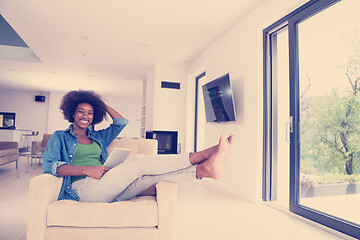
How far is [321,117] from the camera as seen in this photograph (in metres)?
2.71

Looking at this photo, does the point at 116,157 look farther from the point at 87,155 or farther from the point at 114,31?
the point at 114,31

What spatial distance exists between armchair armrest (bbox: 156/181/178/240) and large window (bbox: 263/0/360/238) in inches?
63.6

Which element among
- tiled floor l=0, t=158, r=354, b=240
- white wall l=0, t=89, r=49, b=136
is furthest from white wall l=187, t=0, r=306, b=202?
white wall l=0, t=89, r=49, b=136

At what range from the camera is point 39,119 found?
11.2m

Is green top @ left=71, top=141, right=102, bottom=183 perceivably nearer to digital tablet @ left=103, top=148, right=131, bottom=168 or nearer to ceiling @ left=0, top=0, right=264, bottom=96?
digital tablet @ left=103, top=148, right=131, bottom=168

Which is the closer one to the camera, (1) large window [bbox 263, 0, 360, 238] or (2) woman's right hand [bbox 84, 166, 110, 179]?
(2) woman's right hand [bbox 84, 166, 110, 179]

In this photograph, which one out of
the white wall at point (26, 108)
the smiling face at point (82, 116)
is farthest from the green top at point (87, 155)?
the white wall at point (26, 108)

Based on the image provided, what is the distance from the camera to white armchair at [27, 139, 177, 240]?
1.43 metres

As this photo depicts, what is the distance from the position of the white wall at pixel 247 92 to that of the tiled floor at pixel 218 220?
35 cm

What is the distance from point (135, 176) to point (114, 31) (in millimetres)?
3533

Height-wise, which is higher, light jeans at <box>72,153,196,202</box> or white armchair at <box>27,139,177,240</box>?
light jeans at <box>72,153,196,202</box>

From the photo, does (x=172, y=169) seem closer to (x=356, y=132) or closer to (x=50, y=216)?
(x=50, y=216)

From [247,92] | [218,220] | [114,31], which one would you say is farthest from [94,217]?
[114,31]

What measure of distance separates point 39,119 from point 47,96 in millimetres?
1099
